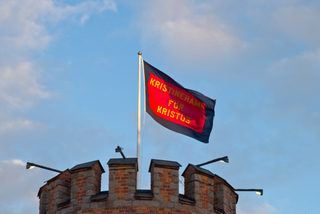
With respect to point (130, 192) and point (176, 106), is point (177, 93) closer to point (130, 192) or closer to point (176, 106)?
point (176, 106)

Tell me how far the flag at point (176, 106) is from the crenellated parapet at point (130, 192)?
4083mm

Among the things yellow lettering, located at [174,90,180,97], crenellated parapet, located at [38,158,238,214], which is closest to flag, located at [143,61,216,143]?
yellow lettering, located at [174,90,180,97]

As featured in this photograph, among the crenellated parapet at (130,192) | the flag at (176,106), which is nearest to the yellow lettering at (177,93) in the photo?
the flag at (176,106)

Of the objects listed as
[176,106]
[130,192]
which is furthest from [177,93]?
[130,192]

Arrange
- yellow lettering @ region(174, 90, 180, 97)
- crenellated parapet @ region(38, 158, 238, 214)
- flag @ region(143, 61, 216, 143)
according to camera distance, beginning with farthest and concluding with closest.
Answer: yellow lettering @ region(174, 90, 180, 97), flag @ region(143, 61, 216, 143), crenellated parapet @ region(38, 158, 238, 214)

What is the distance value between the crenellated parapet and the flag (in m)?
4.08

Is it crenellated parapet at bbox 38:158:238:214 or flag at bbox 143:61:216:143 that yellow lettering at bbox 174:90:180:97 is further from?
crenellated parapet at bbox 38:158:238:214

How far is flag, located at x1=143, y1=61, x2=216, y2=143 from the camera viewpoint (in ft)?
84.4

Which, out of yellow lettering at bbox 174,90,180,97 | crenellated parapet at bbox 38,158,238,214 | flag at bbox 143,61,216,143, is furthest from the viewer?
Result: yellow lettering at bbox 174,90,180,97

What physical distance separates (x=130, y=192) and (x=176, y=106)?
20.4 ft

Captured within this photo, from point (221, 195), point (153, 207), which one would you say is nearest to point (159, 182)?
point (153, 207)

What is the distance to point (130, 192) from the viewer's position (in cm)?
2070

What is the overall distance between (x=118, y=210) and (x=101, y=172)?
1.75m

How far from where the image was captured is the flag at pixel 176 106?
84.4 feet
